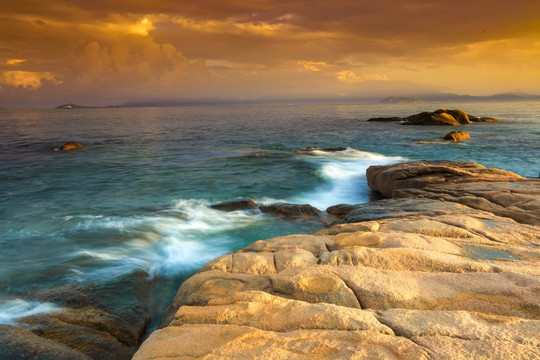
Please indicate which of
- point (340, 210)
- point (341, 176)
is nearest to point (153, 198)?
point (340, 210)

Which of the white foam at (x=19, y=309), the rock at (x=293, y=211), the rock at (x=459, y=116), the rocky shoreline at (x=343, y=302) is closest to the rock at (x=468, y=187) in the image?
the rocky shoreline at (x=343, y=302)

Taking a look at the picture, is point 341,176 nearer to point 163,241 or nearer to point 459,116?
point 163,241

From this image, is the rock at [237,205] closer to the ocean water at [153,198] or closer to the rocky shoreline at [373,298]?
Answer: the ocean water at [153,198]

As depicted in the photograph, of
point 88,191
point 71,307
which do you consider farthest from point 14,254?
point 88,191

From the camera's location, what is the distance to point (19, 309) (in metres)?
6.86

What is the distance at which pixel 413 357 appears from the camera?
3027 mm

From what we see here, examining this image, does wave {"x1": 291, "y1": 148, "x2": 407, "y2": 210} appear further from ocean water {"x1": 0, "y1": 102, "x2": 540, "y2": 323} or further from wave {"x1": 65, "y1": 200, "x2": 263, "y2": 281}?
wave {"x1": 65, "y1": 200, "x2": 263, "y2": 281}

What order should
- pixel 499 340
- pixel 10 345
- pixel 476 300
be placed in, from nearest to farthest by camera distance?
pixel 499 340 < pixel 476 300 < pixel 10 345

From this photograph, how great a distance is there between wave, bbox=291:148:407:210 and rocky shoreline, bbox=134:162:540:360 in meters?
8.60

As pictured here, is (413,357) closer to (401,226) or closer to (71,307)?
(401,226)

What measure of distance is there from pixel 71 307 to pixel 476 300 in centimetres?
728

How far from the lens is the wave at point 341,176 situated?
16469 mm

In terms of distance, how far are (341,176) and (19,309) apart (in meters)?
17.5

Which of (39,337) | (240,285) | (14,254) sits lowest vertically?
(14,254)
